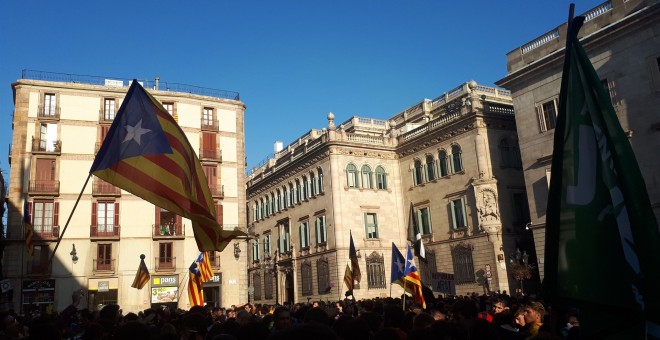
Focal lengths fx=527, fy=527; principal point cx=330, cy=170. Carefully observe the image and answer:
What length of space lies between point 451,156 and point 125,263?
24.0 m

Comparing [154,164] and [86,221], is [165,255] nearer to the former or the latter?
[86,221]

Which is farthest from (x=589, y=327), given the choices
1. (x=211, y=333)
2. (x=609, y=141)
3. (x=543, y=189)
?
(x=543, y=189)

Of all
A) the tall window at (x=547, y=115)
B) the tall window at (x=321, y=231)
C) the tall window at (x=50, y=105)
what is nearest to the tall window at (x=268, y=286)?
the tall window at (x=321, y=231)

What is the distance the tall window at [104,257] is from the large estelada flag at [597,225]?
35.9 metres

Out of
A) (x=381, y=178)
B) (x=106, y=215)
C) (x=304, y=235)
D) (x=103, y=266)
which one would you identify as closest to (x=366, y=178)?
(x=381, y=178)

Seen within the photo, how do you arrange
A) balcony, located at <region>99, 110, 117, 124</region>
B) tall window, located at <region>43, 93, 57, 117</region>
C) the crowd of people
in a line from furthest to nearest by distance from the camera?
1. balcony, located at <region>99, 110, 117, 124</region>
2. tall window, located at <region>43, 93, 57, 117</region>
3. the crowd of people

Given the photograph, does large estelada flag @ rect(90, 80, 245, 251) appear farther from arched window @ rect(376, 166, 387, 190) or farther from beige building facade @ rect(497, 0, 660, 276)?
arched window @ rect(376, 166, 387, 190)

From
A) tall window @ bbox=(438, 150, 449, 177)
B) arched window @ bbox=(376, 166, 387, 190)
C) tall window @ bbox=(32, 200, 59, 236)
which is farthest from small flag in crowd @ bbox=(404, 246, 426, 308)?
tall window @ bbox=(32, 200, 59, 236)

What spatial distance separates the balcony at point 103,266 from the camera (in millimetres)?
34969

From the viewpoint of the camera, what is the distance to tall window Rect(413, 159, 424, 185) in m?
42.0

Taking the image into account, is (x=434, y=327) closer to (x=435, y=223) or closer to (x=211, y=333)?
(x=211, y=333)

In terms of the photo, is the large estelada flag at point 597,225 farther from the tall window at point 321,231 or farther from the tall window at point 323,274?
the tall window at point 321,231

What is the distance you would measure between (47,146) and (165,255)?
11.0 m

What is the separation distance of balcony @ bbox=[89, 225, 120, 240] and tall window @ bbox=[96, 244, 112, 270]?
0.61m
